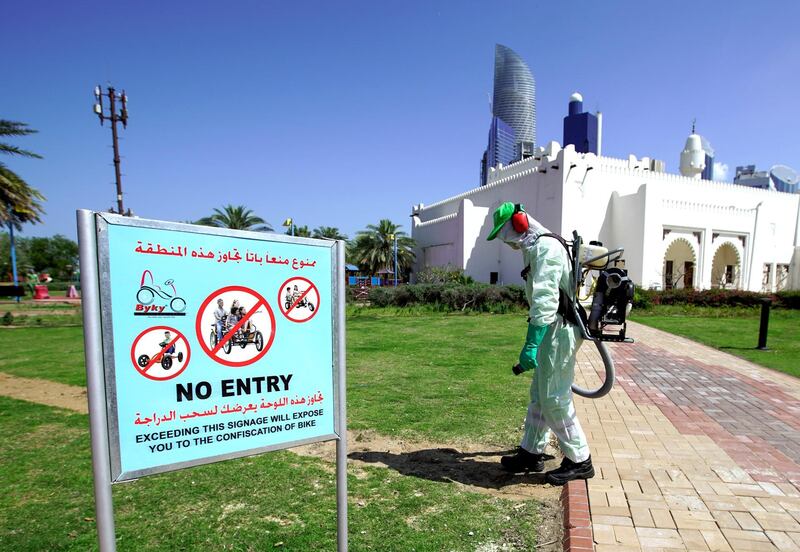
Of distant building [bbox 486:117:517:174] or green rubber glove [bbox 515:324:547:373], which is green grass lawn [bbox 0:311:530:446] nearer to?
green rubber glove [bbox 515:324:547:373]

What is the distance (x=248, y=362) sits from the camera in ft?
5.77

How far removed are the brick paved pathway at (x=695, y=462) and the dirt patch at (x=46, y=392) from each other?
231 inches

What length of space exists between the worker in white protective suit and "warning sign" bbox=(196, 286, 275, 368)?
178cm

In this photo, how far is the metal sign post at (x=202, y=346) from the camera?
147 centimetres

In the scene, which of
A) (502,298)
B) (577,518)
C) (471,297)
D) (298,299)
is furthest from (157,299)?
(502,298)

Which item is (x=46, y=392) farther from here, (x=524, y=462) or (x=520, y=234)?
(x=520, y=234)

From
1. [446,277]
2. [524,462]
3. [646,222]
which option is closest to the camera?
[524,462]

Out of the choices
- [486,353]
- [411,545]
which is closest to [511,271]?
[486,353]

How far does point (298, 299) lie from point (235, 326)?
1.00ft

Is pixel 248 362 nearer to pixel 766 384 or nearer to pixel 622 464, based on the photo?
pixel 622 464

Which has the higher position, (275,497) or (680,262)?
(680,262)

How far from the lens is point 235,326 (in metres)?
1.72

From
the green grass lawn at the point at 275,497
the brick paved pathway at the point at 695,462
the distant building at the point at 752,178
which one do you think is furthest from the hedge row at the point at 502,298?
the distant building at the point at 752,178

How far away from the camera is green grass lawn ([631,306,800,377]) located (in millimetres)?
8359
